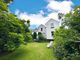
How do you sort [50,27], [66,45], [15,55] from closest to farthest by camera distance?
1. [66,45]
2. [15,55]
3. [50,27]

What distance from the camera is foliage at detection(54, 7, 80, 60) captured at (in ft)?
87.1

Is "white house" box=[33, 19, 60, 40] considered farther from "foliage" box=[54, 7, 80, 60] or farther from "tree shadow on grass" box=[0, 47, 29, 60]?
"foliage" box=[54, 7, 80, 60]

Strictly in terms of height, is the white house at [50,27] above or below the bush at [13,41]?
above

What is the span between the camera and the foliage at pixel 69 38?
87.1ft

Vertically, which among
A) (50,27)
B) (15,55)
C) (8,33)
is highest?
(50,27)

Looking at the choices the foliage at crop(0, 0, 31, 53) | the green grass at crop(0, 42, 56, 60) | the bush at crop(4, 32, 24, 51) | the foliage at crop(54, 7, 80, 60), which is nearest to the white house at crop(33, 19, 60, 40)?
the green grass at crop(0, 42, 56, 60)

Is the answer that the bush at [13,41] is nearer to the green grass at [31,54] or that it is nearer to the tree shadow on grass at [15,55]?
the tree shadow on grass at [15,55]

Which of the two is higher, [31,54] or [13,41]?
[13,41]

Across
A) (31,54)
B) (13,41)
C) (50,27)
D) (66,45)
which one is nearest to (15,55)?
(31,54)

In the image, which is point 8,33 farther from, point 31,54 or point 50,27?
point 50,27

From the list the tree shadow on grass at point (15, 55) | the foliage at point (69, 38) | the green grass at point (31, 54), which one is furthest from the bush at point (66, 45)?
the tree shadow on grass at point (15, 55)

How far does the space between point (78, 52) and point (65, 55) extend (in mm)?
1627

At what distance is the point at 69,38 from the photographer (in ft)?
89.8

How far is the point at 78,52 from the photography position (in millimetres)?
26875
